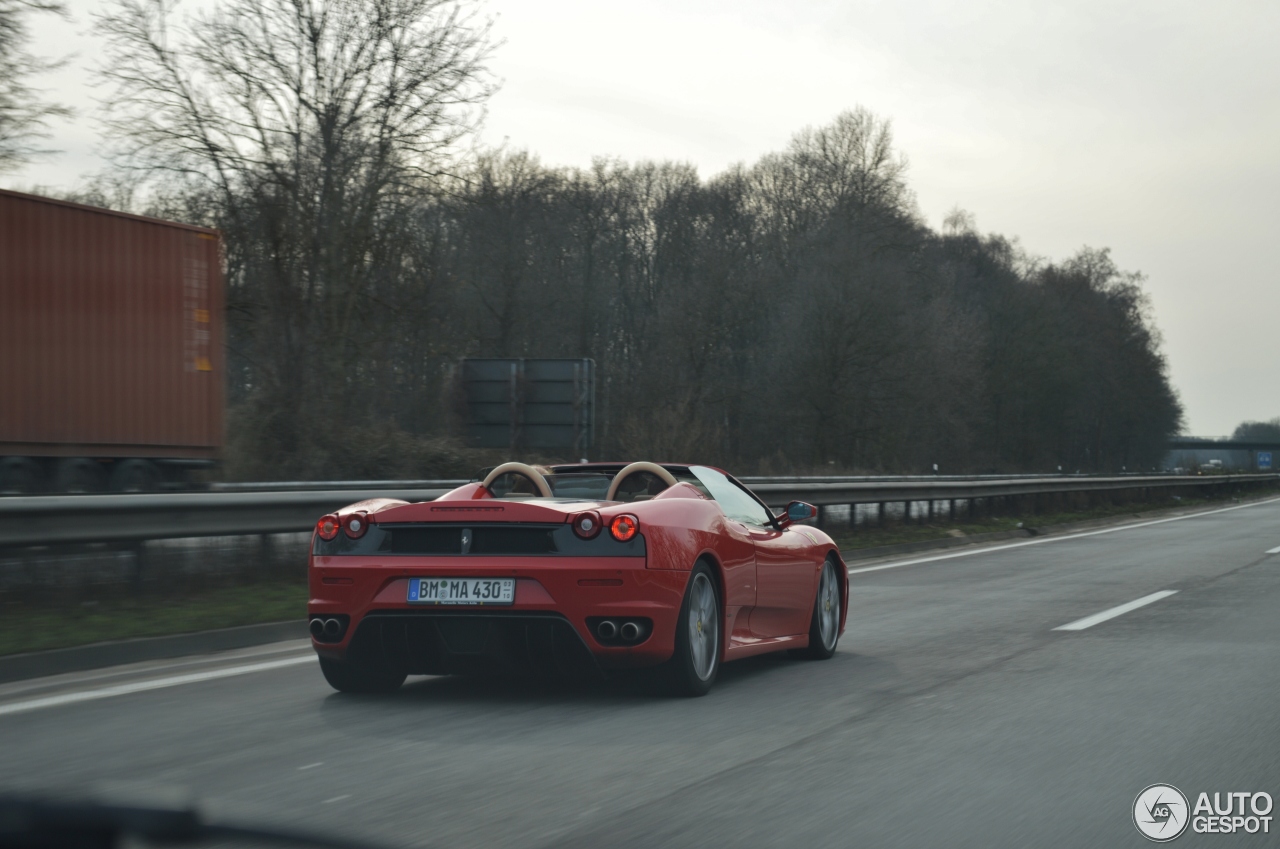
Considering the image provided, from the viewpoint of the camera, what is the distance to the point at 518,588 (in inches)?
246

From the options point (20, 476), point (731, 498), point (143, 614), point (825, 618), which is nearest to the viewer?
point (731, 498)

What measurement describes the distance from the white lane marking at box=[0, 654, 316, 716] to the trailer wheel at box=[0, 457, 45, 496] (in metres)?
11.9

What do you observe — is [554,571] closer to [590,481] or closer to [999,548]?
[590,481]

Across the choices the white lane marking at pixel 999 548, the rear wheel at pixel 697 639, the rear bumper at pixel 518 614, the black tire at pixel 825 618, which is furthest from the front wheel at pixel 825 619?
the white lane marking at pixel 999 548

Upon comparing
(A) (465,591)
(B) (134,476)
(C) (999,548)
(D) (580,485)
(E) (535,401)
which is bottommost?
(C) (999,548)

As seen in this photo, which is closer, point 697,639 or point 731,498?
point 697,639

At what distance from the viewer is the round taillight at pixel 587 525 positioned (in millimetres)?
6336

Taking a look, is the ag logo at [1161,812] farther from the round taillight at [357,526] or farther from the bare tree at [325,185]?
the bare tree at [325,185]

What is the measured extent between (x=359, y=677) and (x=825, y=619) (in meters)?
3.01

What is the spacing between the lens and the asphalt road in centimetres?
429

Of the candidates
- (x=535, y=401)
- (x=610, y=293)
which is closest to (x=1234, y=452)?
(x=610, y=293)

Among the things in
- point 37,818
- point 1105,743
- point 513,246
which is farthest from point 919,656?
point 513,246

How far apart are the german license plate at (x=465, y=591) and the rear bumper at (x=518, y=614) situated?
3 cm

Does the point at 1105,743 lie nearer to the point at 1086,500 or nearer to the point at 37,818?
the point at 37,818
